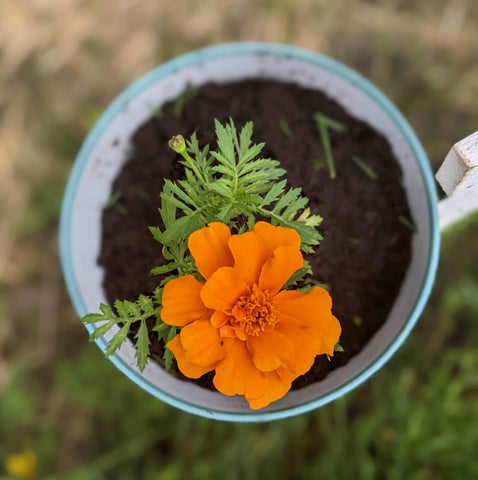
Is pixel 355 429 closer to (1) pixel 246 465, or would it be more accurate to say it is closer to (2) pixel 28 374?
(1) pixel 246 465

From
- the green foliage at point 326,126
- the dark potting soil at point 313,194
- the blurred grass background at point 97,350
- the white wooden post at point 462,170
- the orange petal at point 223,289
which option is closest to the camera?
the orange petal at point 223,289

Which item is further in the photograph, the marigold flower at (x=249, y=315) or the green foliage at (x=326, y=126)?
the green foliage at (x=326, y=126)

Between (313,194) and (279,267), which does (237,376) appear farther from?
(313,194)

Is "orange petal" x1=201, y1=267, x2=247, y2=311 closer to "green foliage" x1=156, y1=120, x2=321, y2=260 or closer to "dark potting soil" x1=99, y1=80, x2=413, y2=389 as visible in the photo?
"green foliage" x1=156, y1=120, x2=321, y2=260

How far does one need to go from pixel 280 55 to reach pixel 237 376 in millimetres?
713

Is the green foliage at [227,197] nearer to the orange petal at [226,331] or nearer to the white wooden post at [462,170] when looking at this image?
the orange petal at [226,331]

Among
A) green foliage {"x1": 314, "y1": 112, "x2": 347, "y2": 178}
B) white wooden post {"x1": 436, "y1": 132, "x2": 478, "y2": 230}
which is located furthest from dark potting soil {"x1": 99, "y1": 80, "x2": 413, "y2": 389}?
white wooden post {"x1": 436, "y1": 132, "x2": 478, "y2": 230}

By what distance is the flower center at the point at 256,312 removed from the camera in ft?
2.26

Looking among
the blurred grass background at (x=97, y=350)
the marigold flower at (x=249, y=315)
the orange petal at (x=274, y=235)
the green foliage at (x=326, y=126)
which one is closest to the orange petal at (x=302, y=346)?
the marigold flower at (x=249, y=315)

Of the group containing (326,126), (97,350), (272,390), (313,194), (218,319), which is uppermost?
(97,350)

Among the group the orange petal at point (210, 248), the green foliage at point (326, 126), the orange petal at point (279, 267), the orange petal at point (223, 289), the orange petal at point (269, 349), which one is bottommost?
the orange petal at point (269, 349)

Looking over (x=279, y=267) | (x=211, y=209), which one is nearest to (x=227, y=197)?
(x=211, y=209)

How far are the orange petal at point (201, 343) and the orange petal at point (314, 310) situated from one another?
95mm

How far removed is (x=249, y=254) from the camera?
67 centimetres
